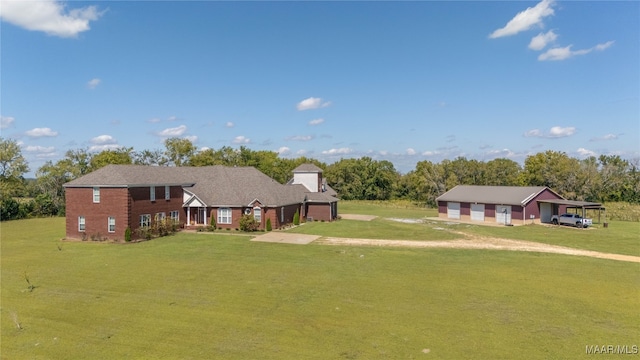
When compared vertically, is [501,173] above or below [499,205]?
above

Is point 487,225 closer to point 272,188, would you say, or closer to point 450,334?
point 272,188

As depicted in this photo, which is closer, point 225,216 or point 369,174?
point 225,216

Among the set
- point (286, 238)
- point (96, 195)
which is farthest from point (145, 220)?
point (286, 238)

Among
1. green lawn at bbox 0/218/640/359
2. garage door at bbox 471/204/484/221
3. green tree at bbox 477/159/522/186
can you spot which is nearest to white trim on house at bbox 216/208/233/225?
green lawn at bbox 0/218/640/359

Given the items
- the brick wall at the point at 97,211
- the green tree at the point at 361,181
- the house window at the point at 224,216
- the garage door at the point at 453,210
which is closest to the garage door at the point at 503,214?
the garage door at the point at 453,210

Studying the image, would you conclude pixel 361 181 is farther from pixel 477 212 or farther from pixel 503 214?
pixel 503 214

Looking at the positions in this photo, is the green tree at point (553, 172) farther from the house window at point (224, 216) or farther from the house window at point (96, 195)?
the house window at point (96, 195)
